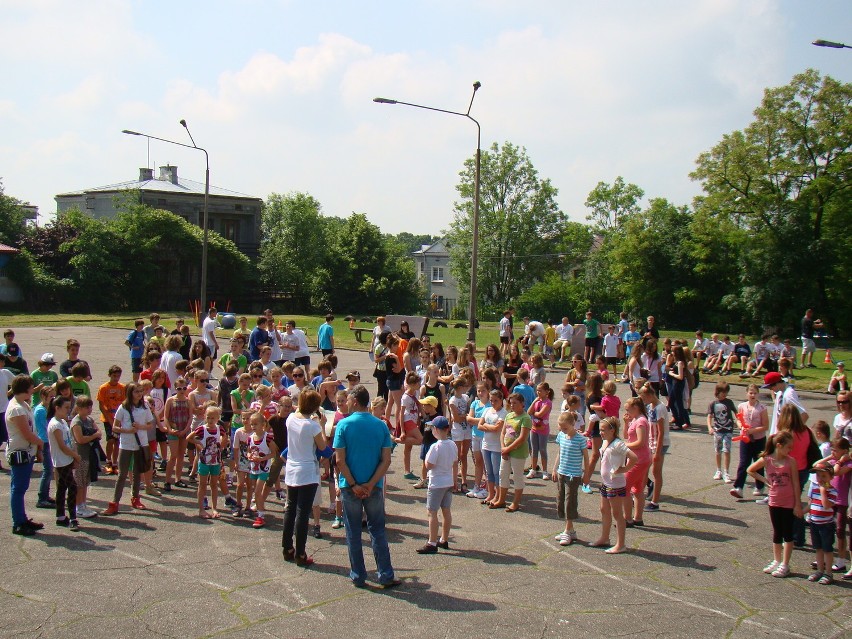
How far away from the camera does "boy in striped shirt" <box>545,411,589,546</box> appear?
27.4 feet

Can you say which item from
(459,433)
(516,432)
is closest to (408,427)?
(459,433)

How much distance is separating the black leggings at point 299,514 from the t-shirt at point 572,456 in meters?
2.82

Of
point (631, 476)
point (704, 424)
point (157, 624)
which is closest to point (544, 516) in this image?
point (631, 476)

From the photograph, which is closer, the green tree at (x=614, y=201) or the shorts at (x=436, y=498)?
the shorts at (x=436, y=498)

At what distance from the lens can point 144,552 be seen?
25.6 feet

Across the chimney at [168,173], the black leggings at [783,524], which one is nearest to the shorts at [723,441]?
the black leggings at [783,524]

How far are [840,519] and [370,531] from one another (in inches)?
178

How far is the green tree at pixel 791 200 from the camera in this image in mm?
42000

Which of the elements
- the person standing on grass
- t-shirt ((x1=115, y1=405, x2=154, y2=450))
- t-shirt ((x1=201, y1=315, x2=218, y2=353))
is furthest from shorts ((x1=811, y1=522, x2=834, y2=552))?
the person standing on grass

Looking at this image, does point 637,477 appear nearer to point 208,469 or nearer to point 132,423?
point 208,469

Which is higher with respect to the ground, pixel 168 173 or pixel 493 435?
pixel 168 173

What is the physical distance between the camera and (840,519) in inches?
295

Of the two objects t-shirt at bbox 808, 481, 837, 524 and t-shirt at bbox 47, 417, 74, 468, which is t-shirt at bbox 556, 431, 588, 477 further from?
t-shirt at bbox 47, 417, 74, 468

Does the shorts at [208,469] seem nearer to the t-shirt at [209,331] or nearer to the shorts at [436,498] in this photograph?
the shorts at [436,498]
